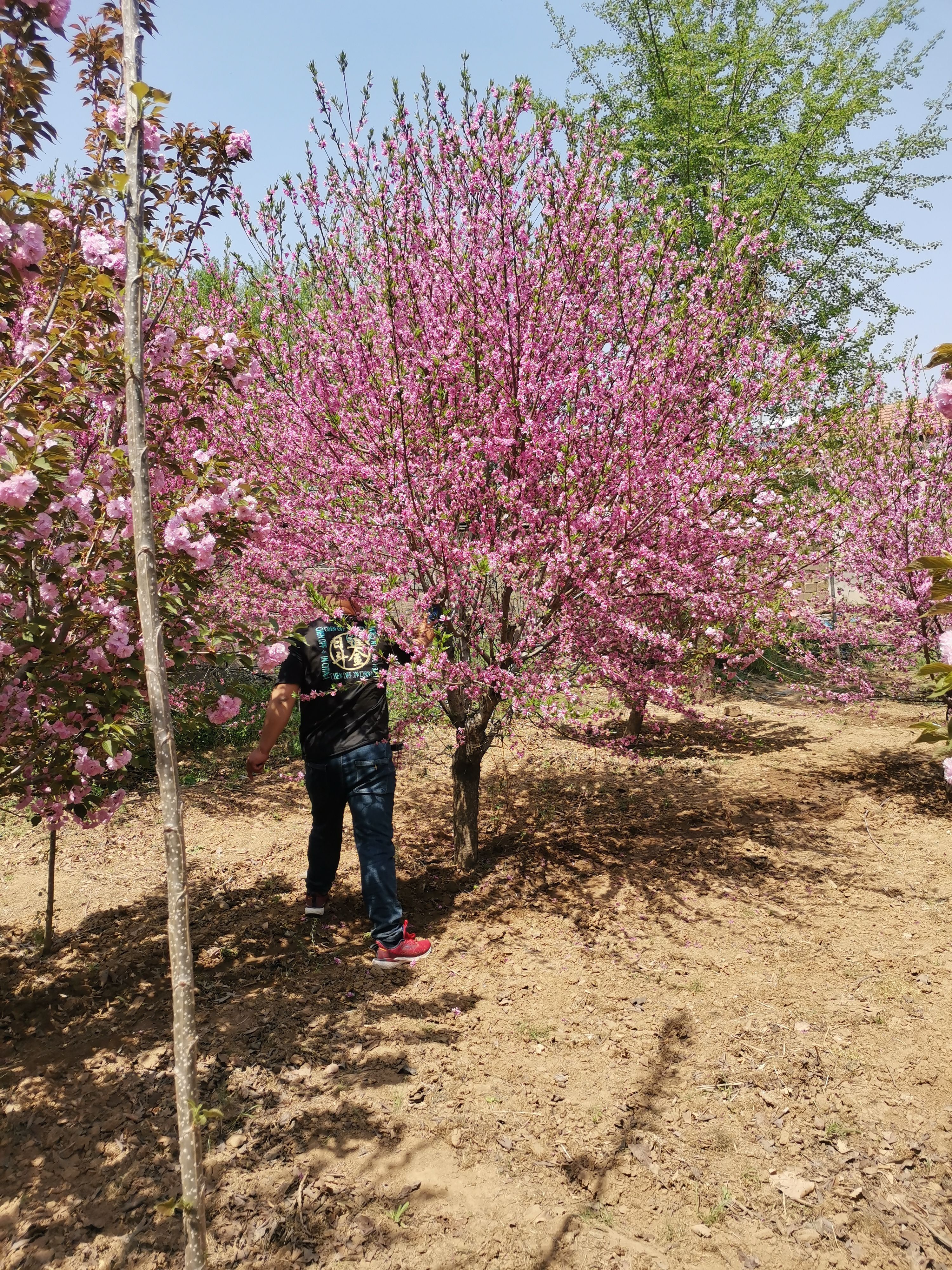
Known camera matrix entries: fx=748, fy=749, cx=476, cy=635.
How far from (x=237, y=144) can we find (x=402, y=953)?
162 inches

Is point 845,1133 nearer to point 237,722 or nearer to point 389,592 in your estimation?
point 389,592

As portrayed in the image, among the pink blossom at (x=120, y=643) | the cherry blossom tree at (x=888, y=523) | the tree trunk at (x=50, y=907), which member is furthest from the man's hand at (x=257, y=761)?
the cherry blossom tree at (x=888, y=523)

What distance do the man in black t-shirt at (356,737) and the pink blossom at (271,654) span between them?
38cm

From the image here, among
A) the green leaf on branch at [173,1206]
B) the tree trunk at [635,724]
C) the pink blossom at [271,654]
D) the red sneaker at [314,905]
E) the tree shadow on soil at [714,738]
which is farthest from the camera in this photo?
the tree trunk at [635,724]

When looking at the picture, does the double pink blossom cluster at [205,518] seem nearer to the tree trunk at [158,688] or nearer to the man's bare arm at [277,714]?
the man's bare arm at [277,714]

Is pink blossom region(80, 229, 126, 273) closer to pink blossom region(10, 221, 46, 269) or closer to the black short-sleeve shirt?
pink blossom region(10, 221, 46, 269)

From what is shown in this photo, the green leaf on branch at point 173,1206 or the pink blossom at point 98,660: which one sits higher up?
the pink blossom at point 98,660

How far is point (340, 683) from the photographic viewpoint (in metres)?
4.34

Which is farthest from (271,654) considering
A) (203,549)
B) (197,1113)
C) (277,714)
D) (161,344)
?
(197,1113)

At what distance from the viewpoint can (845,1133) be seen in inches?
121

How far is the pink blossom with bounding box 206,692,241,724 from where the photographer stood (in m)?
3.57

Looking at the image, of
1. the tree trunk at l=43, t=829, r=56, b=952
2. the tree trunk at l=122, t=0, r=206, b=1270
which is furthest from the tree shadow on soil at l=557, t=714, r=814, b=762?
the tree trunk at l=122, t=0, r=206, b=1270

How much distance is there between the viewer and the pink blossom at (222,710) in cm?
357

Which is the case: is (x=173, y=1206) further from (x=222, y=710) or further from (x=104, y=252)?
(x=104, y=252)
